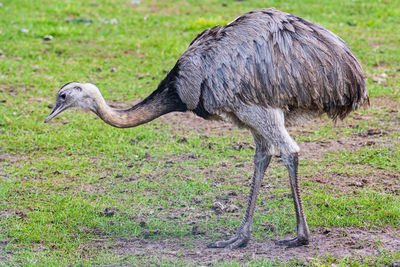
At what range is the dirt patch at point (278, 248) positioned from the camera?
15.5 feet

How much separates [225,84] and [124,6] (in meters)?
7.88

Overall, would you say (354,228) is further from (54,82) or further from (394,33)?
(394,33)

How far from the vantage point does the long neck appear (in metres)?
4.95

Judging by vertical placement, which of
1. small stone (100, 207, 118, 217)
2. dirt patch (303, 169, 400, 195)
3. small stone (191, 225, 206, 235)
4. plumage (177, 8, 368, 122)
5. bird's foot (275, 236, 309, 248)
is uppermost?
plumage (177, 8, 368, 122)

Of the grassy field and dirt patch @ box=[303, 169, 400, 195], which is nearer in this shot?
the grassy field

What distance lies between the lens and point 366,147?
6.79m

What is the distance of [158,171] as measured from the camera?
6.43 meters

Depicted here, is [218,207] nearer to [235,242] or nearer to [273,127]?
[235,242]

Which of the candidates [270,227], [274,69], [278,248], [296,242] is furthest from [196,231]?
[274,69]

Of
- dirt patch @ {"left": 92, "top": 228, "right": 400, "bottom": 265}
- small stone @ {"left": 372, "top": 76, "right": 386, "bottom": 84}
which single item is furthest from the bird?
small stone @ {"left": 372, "top": 76, "right": 386, "bottom": 84}

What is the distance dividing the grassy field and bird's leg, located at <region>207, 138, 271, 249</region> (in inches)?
3.9

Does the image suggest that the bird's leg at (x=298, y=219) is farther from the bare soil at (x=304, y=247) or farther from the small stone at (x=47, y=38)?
the small stone at (x=47, y=38)

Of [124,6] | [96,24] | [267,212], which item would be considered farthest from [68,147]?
[124,6]

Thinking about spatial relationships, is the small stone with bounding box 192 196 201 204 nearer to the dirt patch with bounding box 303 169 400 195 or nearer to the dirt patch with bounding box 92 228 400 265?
the dirt patch with bounding box 92 228 400 265
